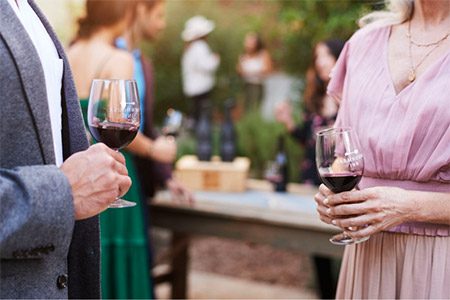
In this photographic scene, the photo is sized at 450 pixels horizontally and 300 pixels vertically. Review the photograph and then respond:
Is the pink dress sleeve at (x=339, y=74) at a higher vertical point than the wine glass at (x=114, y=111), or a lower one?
higher

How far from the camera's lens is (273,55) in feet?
39.1

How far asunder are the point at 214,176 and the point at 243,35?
8704mm

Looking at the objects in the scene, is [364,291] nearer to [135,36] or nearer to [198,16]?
[135,36]

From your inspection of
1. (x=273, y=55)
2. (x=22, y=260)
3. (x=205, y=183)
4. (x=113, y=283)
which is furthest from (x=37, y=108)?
(x=273, y=55)

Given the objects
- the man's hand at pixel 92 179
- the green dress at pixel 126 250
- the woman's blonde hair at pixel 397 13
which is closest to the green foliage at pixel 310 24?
the green dress at pixel 126 250

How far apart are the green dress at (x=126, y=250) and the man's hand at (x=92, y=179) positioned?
85.5 inches

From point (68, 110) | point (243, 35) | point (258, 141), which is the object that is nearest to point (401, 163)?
point (68, 110)

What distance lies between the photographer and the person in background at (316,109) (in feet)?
15.3

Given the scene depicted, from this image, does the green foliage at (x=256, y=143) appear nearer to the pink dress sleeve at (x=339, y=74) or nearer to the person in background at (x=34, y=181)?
the pink dress sleeve at (x=339, y=74)

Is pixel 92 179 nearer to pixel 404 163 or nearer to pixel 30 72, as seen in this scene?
pixel 30 72

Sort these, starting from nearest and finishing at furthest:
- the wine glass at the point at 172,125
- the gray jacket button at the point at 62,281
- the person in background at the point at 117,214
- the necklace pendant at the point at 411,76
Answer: the gray jacket button at the point at 62,281, the necklace pendant at the point at 411,76, the person in background at the point at 117,214, the wine glass at the point at 172,125

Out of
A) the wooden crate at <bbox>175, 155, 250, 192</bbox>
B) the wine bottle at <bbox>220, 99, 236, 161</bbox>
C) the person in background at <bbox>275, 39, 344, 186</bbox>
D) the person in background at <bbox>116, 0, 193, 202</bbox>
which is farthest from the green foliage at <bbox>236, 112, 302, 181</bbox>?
the person in background at <bbox>116, 0, 193, 202</bbox>

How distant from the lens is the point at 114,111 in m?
1.71

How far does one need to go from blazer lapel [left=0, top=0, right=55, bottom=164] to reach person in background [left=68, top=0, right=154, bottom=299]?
2049 mm
